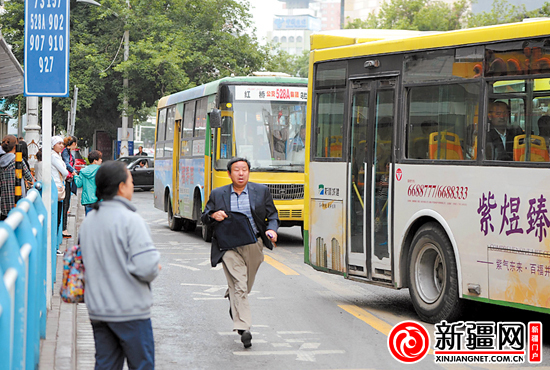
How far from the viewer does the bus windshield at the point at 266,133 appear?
628 inches

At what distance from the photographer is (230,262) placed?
7492mm

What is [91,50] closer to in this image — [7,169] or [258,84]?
[258,84]

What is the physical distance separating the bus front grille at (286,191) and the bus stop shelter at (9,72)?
5.62 m

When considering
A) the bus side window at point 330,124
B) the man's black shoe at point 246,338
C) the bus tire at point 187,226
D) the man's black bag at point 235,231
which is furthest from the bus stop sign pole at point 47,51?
the bus tire at point 187,226

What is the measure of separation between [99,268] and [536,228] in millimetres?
4149

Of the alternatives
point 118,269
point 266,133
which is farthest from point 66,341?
point 266,133

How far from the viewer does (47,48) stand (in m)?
8.18

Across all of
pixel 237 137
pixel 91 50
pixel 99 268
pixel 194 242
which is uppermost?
pixel 91 50

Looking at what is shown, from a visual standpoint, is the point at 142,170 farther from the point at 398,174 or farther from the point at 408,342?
the point at 408,342

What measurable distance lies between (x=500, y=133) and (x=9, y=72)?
1448cm

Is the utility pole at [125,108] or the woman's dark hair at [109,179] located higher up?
the utility pole at [125,108]

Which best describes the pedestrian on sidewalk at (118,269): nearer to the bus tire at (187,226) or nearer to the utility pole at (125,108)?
the bus tire at (187,226)

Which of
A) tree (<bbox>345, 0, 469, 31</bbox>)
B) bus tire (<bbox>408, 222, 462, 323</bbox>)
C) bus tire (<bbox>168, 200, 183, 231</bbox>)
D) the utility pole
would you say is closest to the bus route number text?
bus tire (<bbox>408, 222, 462, 323</bbox>)

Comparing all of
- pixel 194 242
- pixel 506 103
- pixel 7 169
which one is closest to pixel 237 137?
pixel 194 242
